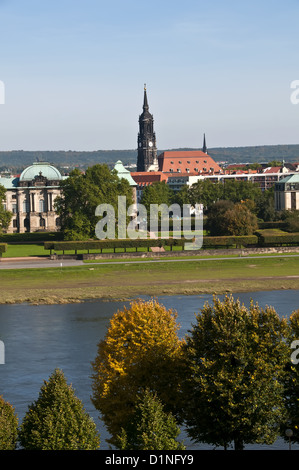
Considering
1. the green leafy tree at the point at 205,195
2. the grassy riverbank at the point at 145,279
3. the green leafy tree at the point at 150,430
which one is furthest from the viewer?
the green leafy tree at the point at 205,195

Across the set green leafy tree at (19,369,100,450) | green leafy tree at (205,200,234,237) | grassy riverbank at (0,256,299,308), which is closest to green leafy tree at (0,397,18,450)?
green leafy tree at (19,369,100,450)

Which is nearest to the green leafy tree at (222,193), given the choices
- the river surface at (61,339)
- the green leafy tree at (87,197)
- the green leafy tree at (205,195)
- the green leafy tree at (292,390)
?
the green leafy tree at (205,195)

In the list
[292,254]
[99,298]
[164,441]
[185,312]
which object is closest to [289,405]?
[164,441]

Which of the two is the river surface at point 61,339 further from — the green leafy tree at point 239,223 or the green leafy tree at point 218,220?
the green leafy tree at point 218,220

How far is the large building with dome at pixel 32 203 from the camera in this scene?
541 ft

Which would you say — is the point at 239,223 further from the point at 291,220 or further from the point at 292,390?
the point at 292,390

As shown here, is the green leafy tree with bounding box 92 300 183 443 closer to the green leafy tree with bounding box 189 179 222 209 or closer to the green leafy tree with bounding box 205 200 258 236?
the green leafy tree with bounding box 205 200 258 236

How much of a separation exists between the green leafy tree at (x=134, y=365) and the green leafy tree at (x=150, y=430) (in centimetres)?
190

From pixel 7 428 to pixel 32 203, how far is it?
132 metres

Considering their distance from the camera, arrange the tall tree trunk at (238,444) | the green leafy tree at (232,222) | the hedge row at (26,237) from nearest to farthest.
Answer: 1. the tall tree trunk at (238,444)
2. the green leafy tree at (232,222)
3. the hedge row at (26,237)

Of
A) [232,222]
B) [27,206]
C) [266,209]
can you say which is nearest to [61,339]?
[232,222]

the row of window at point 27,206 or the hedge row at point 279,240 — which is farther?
the row of window at point 27,206

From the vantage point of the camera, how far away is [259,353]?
38844 mm
